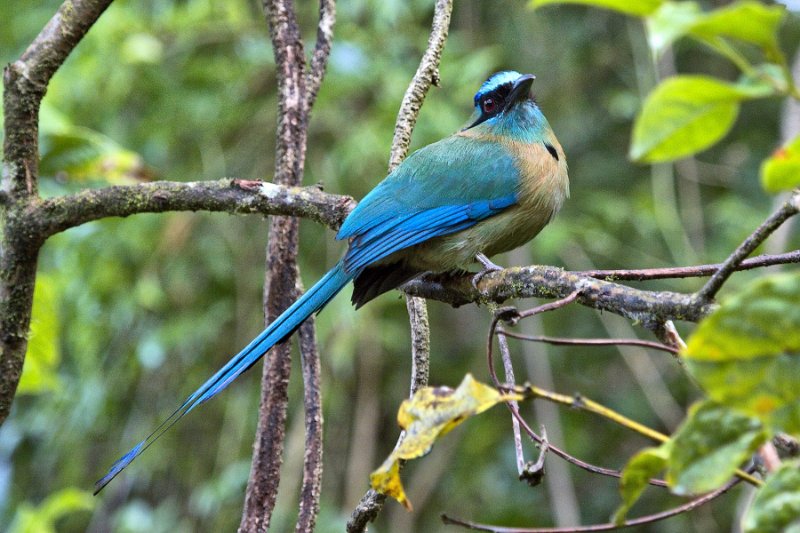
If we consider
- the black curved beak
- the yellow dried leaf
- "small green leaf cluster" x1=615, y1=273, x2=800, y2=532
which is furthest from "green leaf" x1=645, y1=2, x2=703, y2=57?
the black curved beak

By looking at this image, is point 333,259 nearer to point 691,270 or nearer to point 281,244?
point 281,244

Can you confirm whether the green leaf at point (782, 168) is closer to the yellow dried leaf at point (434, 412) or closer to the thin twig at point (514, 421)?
the yellow dried leaf at point (434, 412)

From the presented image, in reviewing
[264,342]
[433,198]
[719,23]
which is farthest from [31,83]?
[719,23]

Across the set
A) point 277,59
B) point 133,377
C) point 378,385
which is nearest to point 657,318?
point 277,59

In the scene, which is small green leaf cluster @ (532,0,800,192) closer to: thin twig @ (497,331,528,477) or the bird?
thin twig @ (497,331,528,477)

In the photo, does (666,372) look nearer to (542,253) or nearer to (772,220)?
(542,253)

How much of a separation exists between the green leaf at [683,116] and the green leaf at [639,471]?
1.11ft

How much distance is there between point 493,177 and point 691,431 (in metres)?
2.06

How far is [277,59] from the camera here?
246 centimetres

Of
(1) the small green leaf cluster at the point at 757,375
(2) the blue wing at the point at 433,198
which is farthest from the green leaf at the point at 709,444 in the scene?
(2) the blue wing at the point at 433,198

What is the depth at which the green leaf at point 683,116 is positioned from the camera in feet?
2.54

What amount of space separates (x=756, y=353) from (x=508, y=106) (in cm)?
247

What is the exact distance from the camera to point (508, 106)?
3.24 m

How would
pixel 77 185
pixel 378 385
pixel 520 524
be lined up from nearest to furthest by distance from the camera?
pixel 77 185 < pixel 520 524 < pixel 378 385
